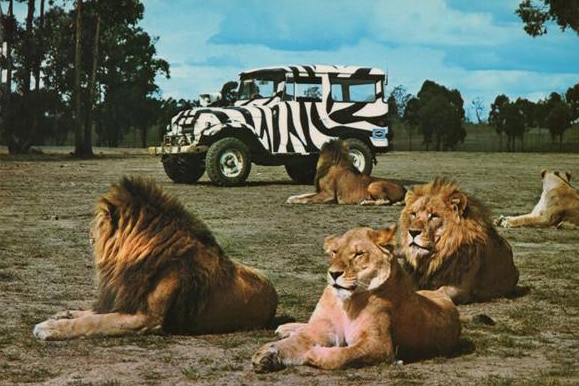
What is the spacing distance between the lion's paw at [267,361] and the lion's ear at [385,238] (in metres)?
0.65

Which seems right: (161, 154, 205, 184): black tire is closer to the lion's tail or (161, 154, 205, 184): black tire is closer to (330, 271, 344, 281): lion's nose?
the lion's tail

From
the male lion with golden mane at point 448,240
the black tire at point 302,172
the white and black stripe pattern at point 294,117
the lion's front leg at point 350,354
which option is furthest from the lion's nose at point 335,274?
the black tire at point 302,172

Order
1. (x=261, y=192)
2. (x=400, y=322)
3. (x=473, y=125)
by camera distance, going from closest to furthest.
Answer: (x=400, y=322), (x=261, y=192), (x=473, y=125)

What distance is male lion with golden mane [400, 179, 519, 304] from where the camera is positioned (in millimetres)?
6906

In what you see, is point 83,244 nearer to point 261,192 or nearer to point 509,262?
point 509,262

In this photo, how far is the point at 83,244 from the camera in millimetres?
10719

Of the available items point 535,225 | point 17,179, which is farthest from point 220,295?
point 17,179

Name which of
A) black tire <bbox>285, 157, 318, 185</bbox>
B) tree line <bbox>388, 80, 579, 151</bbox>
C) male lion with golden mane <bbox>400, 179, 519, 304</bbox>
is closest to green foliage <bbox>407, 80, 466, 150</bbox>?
tree line <bbox>388, 80, 579, 151</bbox>

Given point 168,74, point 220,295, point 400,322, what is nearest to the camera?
point 400,322

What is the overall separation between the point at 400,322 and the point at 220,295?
3.66 ft

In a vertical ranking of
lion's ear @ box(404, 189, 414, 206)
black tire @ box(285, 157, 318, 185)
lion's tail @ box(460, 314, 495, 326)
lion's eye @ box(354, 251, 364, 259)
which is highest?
lion's ear @ box(404, 189, 414, 206)

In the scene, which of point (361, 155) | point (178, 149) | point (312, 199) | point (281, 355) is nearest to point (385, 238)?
point (281, 355)

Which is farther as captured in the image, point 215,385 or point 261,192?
point 261,192

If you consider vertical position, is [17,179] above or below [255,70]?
below
